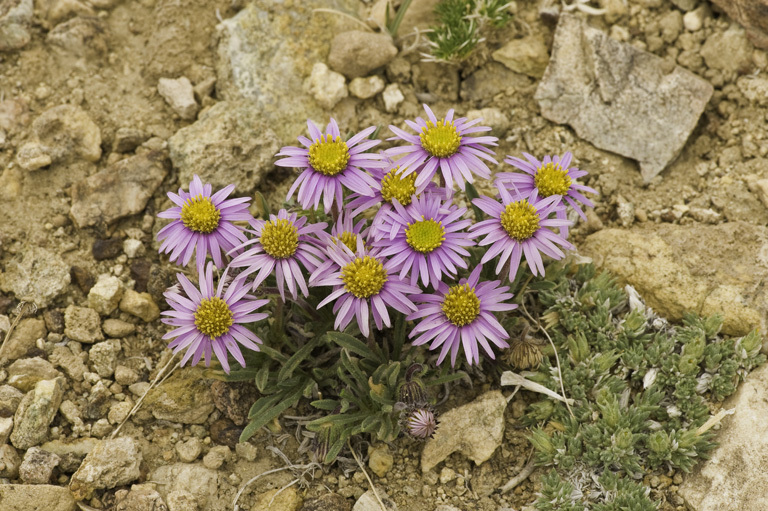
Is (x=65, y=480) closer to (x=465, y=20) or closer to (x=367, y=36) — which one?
(x=367, y=36)

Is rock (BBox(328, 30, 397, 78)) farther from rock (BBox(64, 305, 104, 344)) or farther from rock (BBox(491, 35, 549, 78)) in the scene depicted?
rock (BBox(64, 305, 104, 344))

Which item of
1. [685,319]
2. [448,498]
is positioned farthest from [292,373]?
[685,319]

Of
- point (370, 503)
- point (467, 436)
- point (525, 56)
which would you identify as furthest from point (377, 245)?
point (525, 56)

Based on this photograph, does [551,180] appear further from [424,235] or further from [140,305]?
[140,305]

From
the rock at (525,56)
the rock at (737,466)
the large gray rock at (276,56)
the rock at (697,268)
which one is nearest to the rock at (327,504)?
the rock at (737,466)

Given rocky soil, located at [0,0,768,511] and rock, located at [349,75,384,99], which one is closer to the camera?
rocky soil, located at [0,0,768,511]

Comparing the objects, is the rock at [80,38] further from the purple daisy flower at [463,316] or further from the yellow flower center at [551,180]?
the yellow flower center at [551,180]

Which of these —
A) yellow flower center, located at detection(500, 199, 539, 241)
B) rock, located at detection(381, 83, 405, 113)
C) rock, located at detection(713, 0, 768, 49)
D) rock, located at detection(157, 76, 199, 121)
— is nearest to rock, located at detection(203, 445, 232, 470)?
yellow flower center, located at detection(500, 199, 539, 241)
